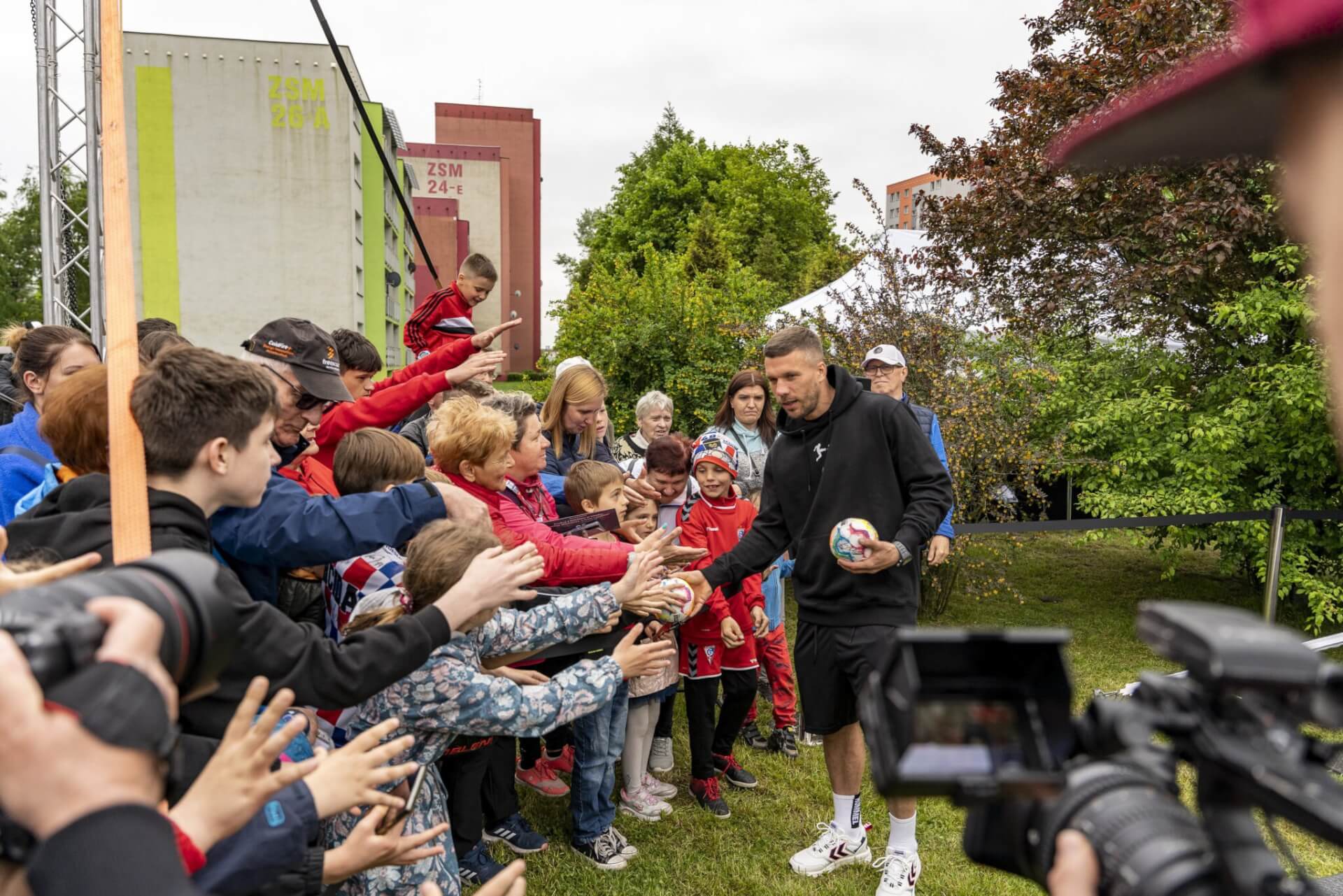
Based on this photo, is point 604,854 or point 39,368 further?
point 604,854

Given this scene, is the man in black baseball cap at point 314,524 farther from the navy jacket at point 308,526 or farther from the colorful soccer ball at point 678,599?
the colorful soccer ball at point 678,599

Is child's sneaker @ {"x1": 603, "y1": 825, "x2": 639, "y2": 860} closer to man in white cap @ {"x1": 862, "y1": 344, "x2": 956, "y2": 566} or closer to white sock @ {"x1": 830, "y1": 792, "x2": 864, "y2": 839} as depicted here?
white sock @ {"x1": 830, "y1": 792, "x2": 864, "y2": 839}

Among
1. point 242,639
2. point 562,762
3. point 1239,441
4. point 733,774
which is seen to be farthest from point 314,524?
point 1239,441

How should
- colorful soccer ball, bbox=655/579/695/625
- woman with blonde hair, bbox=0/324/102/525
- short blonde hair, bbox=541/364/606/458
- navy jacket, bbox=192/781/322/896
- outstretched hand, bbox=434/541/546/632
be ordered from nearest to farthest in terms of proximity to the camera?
1. navy jacket, bbox=192/781/322/896
2. outstretched hand, bbox=434/541/546/632
3. woman with blonde hair, bbox=0/324/102/525
4. colorful soccer ball, bbox=655/579/695/625
5. short blonde hair, bbox=541/364/606/458

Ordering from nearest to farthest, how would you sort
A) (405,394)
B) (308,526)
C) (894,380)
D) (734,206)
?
(308,526), (405,394), (894,380), (734,206)

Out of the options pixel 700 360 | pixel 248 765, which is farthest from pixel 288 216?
pixel 248 765

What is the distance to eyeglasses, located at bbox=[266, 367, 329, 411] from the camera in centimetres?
366

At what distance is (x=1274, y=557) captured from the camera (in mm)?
7367

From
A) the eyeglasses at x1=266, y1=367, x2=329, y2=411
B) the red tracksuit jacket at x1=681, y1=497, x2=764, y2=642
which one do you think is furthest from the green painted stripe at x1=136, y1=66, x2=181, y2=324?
the eyeglasses at x1=266, y1=367, x2=329, y2=411

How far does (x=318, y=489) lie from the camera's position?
3725mm

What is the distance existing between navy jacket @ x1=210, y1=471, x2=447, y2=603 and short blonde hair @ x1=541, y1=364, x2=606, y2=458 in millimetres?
2654

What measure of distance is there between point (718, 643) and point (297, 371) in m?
2.60

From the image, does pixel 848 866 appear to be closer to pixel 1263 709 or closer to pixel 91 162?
pixel 1263 709

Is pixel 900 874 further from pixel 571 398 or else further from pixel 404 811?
pixel 571 398
